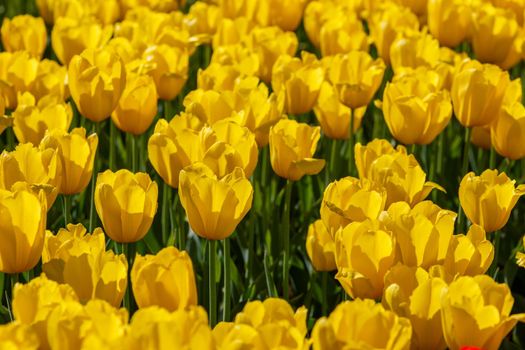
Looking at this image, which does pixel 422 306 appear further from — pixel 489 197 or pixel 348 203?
pixel 489 197

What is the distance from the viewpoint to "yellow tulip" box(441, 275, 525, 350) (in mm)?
1781

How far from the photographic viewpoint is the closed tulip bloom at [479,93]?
3.09 metres

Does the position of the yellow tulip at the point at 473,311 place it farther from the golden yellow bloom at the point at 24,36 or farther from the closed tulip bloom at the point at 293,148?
the golden yellow bloom at the point at 24,36

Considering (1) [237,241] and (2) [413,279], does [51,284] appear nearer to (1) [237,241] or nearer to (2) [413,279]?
(2) [413,279]

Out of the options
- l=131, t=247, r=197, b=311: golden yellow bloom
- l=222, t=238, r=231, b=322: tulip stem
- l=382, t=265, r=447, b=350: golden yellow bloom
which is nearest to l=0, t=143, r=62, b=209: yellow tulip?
l=222, t=238, r=231, b=322: tulip stem

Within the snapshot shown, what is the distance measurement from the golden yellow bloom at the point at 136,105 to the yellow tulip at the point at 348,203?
2.97 feet

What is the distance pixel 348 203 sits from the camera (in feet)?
7.58

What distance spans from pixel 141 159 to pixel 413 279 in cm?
159

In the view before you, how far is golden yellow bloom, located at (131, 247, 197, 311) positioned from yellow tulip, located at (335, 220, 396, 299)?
1.04 ft

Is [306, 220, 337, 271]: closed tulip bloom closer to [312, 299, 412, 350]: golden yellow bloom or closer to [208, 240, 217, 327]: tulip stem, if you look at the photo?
[208, 240, 217, 327]: tulip stem

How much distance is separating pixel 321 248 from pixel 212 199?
0.48 m

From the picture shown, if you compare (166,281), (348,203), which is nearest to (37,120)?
(348,203)

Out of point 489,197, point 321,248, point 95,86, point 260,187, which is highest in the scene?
point 95,86

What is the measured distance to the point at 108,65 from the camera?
3.15 metres
